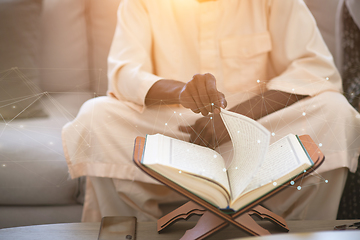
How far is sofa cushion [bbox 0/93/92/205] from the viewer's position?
0.65 m

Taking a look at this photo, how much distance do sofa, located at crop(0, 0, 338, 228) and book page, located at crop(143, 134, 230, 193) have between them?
0.93 feet

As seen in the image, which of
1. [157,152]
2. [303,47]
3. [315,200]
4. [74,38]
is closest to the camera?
[157,152]

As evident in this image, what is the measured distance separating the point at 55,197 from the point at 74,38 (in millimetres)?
488

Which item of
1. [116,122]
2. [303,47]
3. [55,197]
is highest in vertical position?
[303,47]

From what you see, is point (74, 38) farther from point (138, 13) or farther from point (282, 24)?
point (282, 24)

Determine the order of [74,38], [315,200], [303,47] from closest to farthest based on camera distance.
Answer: [315,200]
[303,47]
[74,38]

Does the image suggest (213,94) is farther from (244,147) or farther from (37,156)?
(37,156)

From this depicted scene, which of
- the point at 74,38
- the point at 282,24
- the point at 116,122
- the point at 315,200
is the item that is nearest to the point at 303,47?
the point at 282,24

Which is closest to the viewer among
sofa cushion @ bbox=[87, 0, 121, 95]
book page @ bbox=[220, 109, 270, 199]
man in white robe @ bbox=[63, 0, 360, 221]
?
book page @ bbox=[220, 109, 270, 199]

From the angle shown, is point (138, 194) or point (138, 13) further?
point (138, 13)

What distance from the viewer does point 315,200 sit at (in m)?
0.67

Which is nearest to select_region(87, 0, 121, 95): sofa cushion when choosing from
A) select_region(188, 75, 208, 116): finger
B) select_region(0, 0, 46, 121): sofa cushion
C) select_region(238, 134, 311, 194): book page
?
select_region(0, 0, 46, 121): sofa cushion

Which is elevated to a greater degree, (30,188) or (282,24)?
(282,24)

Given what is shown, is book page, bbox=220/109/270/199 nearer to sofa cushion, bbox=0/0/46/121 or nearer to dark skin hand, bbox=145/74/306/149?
dark skin hand, bbox=145/74/306/149
